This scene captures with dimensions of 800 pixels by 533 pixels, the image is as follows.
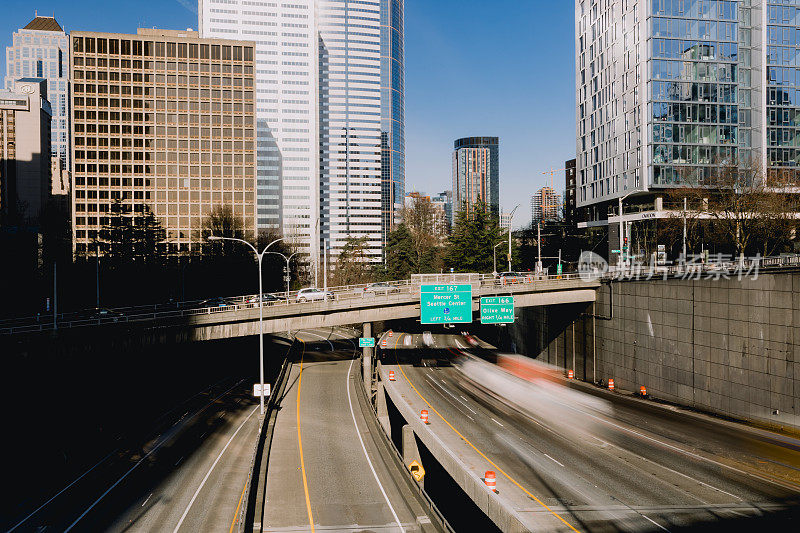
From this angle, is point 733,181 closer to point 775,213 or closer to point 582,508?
point 775,213

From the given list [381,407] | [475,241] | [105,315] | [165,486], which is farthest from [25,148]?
[165,486]

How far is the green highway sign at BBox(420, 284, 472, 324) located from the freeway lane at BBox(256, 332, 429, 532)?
9.64 metres

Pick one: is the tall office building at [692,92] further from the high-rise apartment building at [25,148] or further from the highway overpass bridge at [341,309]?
the high-rise apartment building at [25,148]

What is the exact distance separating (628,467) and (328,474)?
15.2m

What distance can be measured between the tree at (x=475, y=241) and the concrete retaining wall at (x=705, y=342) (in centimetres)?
3611

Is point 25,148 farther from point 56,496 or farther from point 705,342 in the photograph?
point 705,342

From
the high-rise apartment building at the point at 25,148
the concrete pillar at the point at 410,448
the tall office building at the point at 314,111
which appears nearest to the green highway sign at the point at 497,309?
the concrete pillar at the point at 410,448

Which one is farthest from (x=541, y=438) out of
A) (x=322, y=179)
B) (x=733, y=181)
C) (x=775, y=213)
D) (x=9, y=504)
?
(x=322, y=179)

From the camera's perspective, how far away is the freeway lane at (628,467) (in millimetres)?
20625

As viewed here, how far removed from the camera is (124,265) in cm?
7850

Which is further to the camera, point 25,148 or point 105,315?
point 25,148

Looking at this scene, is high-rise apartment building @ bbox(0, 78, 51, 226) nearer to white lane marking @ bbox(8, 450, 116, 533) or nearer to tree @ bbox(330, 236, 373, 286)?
tree @ bbox(330, 236, 373, 286)

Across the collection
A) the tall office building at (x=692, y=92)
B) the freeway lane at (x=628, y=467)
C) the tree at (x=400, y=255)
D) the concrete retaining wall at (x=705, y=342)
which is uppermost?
the tall office building at (x=692, y=92)

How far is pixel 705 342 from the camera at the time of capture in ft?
112
